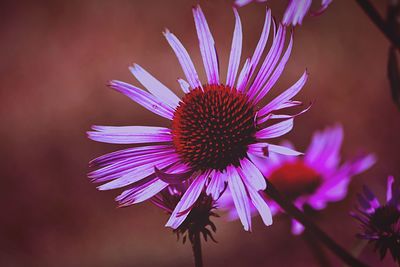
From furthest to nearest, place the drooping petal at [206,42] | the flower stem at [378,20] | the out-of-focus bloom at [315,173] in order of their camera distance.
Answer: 1. the out-of-focus bloom at [315,173]
2. the drooping petal at [206,42]
3. the flower stem at [378,20]

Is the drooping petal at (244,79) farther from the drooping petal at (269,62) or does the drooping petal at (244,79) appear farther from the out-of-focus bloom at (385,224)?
the out-of-focus bloom at (385,224)

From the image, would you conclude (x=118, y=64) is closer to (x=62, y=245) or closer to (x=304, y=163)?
(x=62, y=245)

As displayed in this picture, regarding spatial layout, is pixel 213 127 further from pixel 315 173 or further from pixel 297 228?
pixel 315 173

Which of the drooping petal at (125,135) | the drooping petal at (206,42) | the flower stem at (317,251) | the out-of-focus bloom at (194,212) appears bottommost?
the flower stem at (317,251)

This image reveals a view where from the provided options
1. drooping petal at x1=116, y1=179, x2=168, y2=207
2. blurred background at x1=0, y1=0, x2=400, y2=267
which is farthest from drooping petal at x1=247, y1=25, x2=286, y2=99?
blurred background at x1=0, y1=0, x2=400, y2=267

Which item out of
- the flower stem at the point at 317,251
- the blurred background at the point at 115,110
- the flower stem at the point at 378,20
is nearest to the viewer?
the flower stem at the point at 378,20

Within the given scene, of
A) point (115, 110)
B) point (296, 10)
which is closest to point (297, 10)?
point (296, 10)

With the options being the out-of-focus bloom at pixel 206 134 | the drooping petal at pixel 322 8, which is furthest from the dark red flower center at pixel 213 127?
the drooping petal at pixel 322 8

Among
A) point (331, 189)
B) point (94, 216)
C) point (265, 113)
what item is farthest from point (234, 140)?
point (94, 216)
